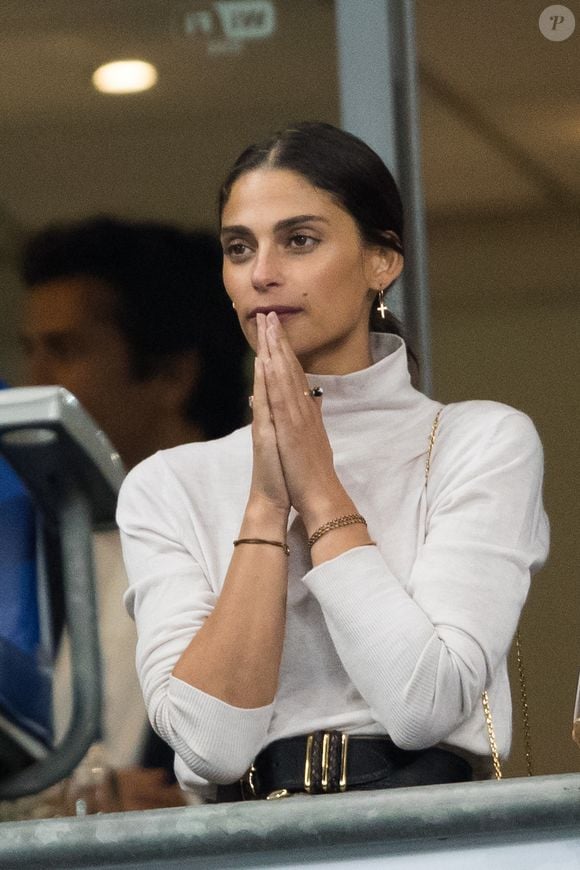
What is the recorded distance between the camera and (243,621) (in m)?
1.93

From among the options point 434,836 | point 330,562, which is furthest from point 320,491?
point 434,836

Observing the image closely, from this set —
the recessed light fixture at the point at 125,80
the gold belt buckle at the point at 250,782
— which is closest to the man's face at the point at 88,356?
the recessed light fixture at the point at 125,80

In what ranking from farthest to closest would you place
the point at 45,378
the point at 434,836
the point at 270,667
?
1. the point at 45,378
2. the point at 270,667
3. the point at 434,836

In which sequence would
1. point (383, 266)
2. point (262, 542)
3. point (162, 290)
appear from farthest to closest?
1. point (162, 290)
2. point (383, 266)
3. point (262, 542)

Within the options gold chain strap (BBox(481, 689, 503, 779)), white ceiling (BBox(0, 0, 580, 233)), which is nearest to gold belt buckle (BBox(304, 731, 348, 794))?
gold chain strap (BBox(481, 689, 503, 779))

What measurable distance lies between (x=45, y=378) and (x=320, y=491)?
1.04 meters

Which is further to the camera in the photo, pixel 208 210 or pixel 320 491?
pixel 208 210

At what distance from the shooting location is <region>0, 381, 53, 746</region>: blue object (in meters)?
2.50

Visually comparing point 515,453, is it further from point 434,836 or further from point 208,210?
point 208,210

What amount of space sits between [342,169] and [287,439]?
38 cm

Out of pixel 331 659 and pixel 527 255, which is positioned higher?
pixel 527 255

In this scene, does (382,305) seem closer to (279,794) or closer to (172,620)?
(172,620)

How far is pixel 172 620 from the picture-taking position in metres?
2.01

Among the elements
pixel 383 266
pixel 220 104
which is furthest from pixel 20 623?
pixel 220 104
